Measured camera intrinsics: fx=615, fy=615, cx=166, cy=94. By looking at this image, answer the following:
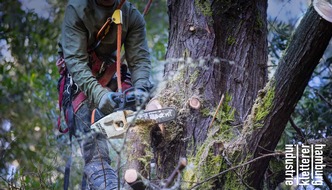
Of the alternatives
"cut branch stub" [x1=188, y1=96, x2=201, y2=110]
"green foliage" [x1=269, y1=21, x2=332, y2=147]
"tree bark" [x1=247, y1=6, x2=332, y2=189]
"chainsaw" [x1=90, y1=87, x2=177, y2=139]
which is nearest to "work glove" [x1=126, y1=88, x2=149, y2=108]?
"chainsaw" [x1=90, y1=87, x2=177, y2=139]

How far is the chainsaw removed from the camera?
9.82 feet

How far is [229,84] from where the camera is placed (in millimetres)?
3203

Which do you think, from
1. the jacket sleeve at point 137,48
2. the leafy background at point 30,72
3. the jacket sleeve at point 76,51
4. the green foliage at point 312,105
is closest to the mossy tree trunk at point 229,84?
the jacket sleeve at point 137,48

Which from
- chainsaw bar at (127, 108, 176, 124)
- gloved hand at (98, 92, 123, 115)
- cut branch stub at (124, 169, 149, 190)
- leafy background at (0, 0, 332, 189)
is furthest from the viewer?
leafy background at (0, 0, 332, 189)

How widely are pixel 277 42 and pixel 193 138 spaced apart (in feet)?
8.15

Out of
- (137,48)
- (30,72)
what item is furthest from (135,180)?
(30,72)

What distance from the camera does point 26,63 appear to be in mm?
6484

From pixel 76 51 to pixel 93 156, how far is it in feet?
1.87

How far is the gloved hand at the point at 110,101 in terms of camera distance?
10.2ft

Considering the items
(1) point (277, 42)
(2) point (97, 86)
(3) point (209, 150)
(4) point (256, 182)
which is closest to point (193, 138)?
(3) point (209, 150)

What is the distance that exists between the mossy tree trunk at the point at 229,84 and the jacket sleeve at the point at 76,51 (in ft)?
1.38

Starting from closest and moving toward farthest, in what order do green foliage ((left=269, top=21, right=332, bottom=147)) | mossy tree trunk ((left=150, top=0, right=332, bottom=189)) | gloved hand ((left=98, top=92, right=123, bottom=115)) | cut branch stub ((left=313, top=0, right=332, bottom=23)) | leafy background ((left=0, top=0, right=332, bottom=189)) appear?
1. cut branch stub ((left=313, top=0, right=332, bottom=23))
2. mossy tree trunk ((left=150, top=0, right=332, bottom=189))
3. gloved hand ((left=98, top=92, right=123, bottom=115))
4. green foliage ((left=269, top=21, right=332, bottom=147))
5. leafy background ((left=0, top=0, right=332, bottom=189))

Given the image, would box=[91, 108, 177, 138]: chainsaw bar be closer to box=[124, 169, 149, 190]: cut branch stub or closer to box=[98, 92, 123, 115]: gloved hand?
box=[98, 92, 123, 115]: gloved hand

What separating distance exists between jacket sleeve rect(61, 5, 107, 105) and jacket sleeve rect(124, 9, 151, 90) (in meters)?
0.31
